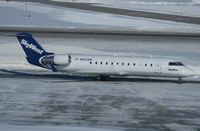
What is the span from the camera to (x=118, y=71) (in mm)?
31828

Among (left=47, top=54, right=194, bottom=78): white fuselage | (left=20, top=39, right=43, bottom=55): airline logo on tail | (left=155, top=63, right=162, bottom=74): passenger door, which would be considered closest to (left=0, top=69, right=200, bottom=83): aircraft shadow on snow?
(left=47, top=54, right=194, bottom=78): white fuselage

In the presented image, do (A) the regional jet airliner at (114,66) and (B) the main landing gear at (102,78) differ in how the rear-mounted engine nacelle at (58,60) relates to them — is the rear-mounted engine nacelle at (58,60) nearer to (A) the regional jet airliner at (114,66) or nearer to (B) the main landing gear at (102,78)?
(A) the regional jet airliner at (114,66)

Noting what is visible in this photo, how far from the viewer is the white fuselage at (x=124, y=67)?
31484 mm

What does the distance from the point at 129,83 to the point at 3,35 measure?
77.6ft

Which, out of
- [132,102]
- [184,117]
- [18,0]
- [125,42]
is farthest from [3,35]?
[18,0]

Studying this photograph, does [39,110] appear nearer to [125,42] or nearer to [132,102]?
[132,102]

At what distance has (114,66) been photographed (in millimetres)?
31781

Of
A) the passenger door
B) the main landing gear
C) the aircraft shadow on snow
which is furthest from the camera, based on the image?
the aircraft shadow on snow

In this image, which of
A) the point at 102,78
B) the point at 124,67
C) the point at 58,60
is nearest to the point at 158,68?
the point at 124,67

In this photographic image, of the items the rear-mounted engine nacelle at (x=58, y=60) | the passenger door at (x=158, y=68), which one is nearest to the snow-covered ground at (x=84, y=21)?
the passenger door at (x=158, y=68)

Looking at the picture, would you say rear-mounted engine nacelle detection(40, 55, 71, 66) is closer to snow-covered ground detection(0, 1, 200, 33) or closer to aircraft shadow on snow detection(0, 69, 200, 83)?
aircraft shadow on snow detection(0, 69, 200, 83)

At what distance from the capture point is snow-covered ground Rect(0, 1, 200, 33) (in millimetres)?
61969

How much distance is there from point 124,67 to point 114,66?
1.89 ft

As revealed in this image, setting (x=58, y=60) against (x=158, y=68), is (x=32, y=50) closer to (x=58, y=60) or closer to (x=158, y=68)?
(x=58, y=60)
